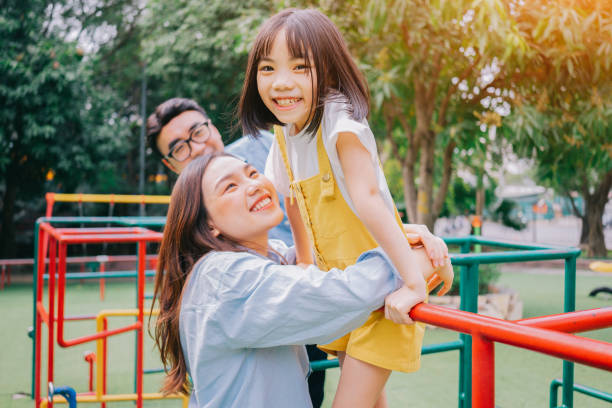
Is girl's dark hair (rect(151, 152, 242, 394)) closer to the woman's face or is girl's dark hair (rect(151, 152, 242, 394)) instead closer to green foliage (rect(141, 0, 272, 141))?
the woman's face

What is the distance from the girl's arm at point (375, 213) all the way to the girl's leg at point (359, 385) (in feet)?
0.64

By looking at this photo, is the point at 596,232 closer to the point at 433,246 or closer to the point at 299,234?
the point at 299,234

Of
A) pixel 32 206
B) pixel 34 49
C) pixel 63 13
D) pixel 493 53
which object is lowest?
pixel 32 206

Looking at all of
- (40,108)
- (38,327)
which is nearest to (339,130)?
(38,327)

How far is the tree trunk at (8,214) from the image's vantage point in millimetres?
8570

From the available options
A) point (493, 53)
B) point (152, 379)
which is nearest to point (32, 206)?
point (152, 379)

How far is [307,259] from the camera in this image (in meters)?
1.46

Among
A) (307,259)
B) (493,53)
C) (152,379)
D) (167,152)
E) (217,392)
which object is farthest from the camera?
(493,53)

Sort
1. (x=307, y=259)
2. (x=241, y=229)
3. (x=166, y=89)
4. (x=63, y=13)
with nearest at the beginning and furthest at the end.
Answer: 1. (x=241, y=229)
2. (x=307, y=259)
3. (x=166, y=89)
4. (x=63, y=13)

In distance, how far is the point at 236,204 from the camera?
3.81 ft

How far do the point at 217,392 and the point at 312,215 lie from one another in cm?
43

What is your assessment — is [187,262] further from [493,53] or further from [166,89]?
[166,89]

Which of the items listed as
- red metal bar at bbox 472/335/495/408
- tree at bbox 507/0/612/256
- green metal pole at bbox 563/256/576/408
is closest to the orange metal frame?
green metal pole at bbox 563/256/576/408

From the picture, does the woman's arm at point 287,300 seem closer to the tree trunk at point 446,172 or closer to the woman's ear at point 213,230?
the woman's ear at point 213,230
